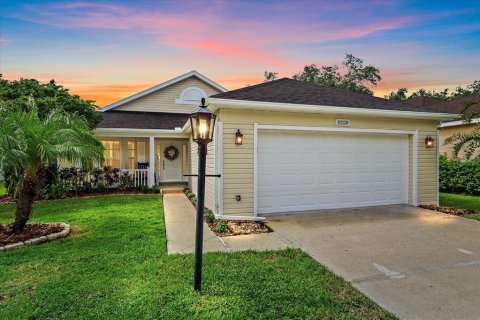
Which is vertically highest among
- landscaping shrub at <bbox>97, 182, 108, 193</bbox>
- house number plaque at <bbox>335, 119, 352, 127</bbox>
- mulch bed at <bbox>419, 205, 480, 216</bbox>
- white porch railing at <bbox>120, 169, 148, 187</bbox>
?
house number plaque at <bbox>335, 119, 352, 127</bbox>

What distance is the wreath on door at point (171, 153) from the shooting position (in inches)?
533

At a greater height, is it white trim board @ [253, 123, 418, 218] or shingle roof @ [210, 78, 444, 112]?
shingle roof @ [210, 78, 444, 112]

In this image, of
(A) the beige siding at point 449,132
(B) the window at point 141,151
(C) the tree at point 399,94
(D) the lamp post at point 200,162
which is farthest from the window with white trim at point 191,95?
(C) the tree at point 399,94

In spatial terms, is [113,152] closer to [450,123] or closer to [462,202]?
[462,202]

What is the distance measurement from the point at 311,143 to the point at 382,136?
2.36 meters

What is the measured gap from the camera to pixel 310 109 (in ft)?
22.7

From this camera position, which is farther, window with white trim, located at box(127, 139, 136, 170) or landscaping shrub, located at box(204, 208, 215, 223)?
window with white trim, located at box(127, 139, 136, 170)

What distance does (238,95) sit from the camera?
6711 millimetres

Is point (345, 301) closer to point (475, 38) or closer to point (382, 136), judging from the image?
point (382, 136)

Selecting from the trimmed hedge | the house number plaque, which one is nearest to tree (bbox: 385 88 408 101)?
the trimmed hedge

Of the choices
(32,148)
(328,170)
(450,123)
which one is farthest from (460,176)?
(32,148)

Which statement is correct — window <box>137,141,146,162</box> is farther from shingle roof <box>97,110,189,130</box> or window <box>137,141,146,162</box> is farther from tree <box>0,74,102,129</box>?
tree <box>0,74,102,129</box>

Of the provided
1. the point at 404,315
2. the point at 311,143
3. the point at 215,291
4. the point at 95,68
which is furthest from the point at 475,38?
the point at 95,68

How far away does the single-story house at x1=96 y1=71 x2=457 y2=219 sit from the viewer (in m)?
6.60
